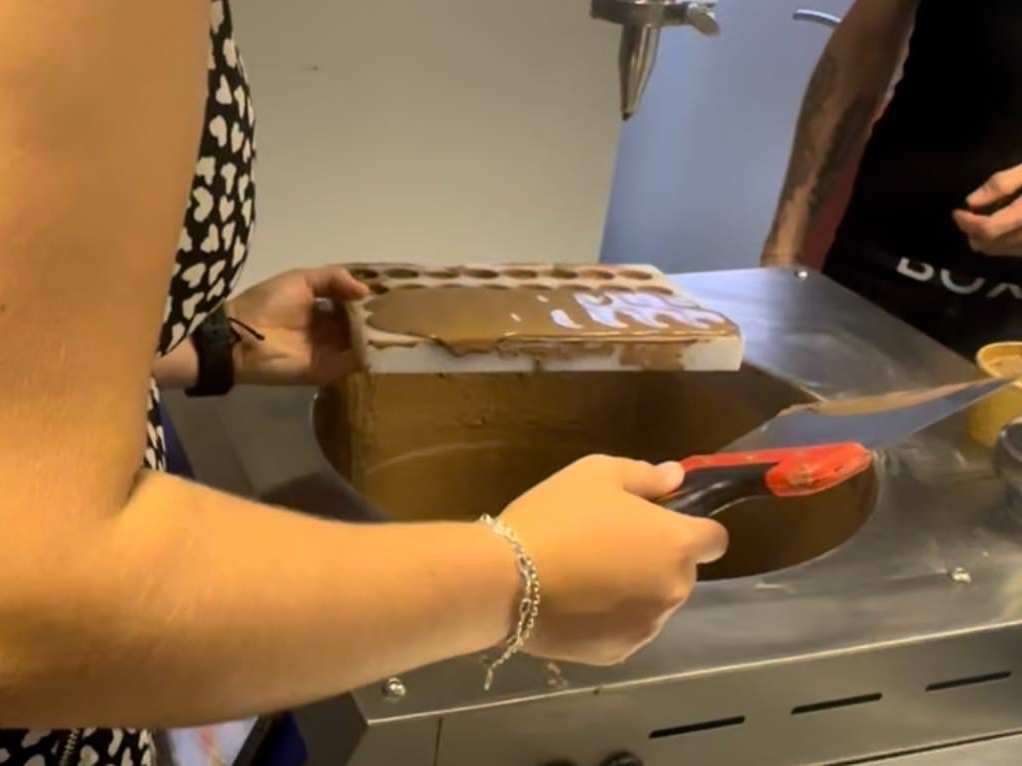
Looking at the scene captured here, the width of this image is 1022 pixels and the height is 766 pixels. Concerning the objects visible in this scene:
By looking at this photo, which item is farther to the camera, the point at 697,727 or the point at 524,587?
the point at 697,727

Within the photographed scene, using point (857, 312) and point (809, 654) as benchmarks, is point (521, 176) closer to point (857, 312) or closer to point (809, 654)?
point (857, 312)

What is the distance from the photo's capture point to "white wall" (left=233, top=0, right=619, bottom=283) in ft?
4.50

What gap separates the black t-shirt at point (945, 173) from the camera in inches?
46.9

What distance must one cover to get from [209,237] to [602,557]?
0.67 ft

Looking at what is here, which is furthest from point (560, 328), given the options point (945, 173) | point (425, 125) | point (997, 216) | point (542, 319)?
point (425, 125)

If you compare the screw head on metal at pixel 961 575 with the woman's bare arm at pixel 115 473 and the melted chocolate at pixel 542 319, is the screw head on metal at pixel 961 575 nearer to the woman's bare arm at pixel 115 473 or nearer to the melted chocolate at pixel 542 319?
the melted chocolate at pixel 542 319

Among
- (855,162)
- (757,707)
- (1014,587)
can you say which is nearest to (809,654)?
(757,707)

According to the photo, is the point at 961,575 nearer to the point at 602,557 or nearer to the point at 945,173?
the point at 602,557

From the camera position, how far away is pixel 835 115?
55.2 inches

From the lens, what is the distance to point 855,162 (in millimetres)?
1415

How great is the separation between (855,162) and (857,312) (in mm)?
418

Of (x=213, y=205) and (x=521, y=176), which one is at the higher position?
(x=213, y=205)

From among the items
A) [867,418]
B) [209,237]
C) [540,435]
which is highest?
[209,237]

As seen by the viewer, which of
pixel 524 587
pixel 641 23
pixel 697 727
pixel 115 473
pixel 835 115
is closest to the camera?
pixel 115 473
